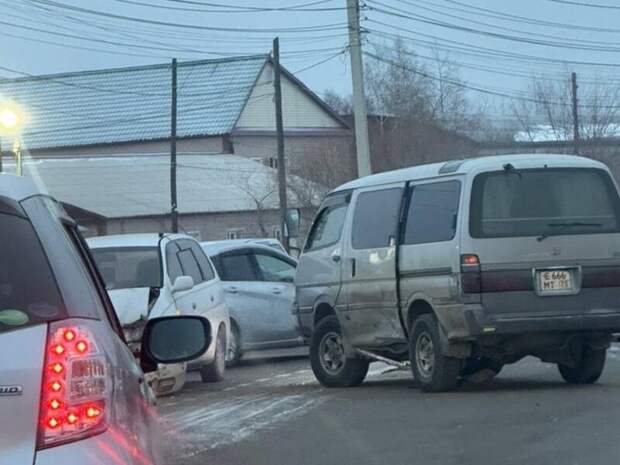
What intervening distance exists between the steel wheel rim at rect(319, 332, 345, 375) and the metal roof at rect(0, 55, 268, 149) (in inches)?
1857

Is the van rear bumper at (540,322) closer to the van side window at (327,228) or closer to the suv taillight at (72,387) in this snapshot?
the van side window at (327,228)

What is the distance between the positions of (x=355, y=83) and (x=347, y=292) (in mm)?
12786

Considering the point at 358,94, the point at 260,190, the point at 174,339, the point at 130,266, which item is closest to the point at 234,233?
the point at 260,190

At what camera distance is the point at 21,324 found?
11.2 feet

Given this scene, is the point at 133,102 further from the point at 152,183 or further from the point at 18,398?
the point at 18,398

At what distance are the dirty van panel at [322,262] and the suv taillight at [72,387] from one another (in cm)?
1015

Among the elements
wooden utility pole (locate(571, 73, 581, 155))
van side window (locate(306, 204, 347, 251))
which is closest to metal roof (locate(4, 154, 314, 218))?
wooden utility pole (locate(571, 73, 581, 155))

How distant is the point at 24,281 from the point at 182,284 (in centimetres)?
1004

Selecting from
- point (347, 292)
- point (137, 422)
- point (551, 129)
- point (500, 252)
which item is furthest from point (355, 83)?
point (551, 129)

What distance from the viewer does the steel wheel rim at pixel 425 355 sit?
39.9 feet

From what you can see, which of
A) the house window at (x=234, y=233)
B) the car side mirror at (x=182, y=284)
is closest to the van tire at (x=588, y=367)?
the car side mirror at (x=182, y=284)

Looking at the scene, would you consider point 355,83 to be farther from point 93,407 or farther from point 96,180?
point 96,180

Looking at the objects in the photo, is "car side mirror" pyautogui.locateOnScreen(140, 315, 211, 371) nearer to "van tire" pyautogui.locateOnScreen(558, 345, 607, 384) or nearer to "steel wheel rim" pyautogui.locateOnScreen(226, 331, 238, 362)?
"van tire" pyautogui.locateOnScreen(558, 345, 607, 384)

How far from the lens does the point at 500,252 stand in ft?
38.0
